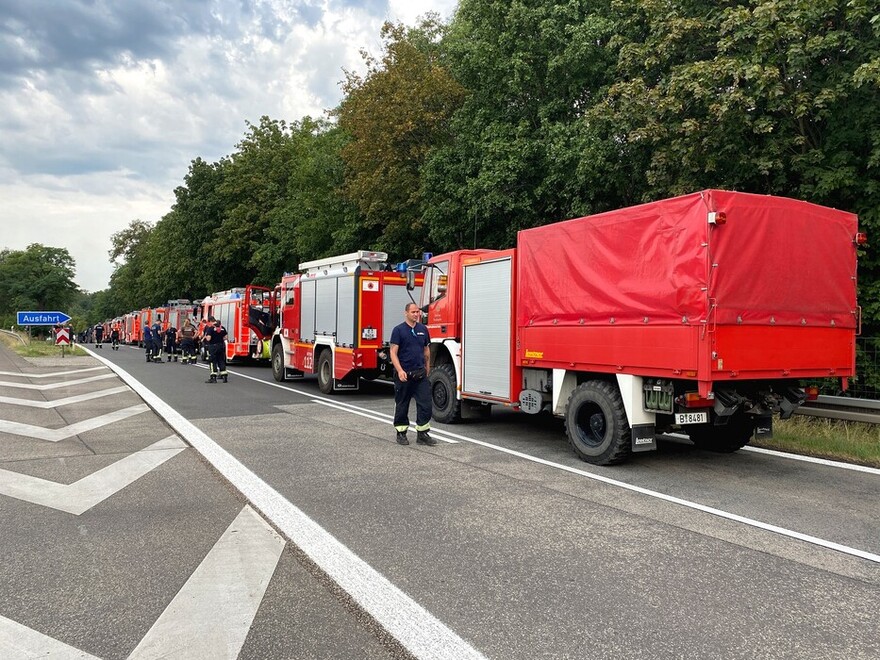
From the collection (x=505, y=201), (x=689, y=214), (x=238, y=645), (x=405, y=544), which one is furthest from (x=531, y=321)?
(x=505, y=201)

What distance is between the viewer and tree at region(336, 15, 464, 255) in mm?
19938

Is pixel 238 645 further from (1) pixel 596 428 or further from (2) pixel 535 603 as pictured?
(1) pixel 596 428

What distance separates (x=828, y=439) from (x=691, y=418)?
10.1ft

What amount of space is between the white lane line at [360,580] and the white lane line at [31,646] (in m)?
1.36

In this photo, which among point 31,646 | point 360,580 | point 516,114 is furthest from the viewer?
point 516,114

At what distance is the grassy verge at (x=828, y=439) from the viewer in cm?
750

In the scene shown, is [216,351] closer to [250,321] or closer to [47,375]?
[47,375]

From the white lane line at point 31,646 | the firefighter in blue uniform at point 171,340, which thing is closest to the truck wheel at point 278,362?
the firefighter in blue uniform at point 171,340

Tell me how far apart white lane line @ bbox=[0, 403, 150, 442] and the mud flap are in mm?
7192

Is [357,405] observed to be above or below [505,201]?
below

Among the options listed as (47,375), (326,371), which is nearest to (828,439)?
(326,371)

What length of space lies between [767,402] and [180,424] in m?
7.88

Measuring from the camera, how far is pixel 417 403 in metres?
8.37

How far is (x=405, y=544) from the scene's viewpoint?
448 centimetres
